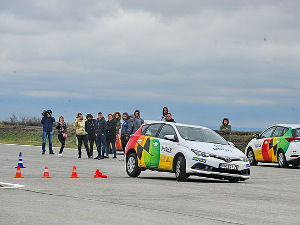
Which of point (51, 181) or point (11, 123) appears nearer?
point (51, 181)

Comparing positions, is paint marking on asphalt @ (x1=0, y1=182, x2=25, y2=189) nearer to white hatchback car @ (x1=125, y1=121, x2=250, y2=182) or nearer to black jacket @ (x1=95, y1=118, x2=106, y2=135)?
white hatchback car @ (x1=125, y1=121, x2=250, y2=182)

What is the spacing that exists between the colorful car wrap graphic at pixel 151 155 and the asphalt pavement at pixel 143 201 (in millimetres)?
430

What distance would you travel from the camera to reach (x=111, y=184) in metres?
16.9

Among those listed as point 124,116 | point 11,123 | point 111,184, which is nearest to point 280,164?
point 124,116

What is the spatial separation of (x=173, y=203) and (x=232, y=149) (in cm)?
647

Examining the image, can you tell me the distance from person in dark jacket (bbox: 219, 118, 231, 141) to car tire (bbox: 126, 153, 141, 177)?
10561 millimetres

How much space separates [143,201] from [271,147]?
606 inches

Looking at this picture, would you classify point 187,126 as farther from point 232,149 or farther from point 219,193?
point 219,193

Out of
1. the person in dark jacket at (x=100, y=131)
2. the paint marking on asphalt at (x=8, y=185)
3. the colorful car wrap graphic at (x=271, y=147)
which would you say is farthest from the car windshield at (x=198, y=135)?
the person in dark jacket at (x=100, y=131)

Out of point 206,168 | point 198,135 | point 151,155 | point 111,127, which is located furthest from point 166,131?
point 111,127

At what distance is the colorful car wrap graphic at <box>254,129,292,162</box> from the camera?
88.8ft

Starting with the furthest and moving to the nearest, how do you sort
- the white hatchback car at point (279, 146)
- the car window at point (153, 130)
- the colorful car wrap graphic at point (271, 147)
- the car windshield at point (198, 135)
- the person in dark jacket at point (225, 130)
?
the person in dark jacket at point (225, 130), the colorful car wrap graphic at point (271, 147), the white hatchback car at point (279, 146), the car window at point (153, 130), the car windshield at point (198, 135)

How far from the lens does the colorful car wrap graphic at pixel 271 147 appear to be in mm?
27062

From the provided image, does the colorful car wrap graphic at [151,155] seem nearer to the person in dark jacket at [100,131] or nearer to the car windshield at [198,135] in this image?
the car windshield at [198,135]
